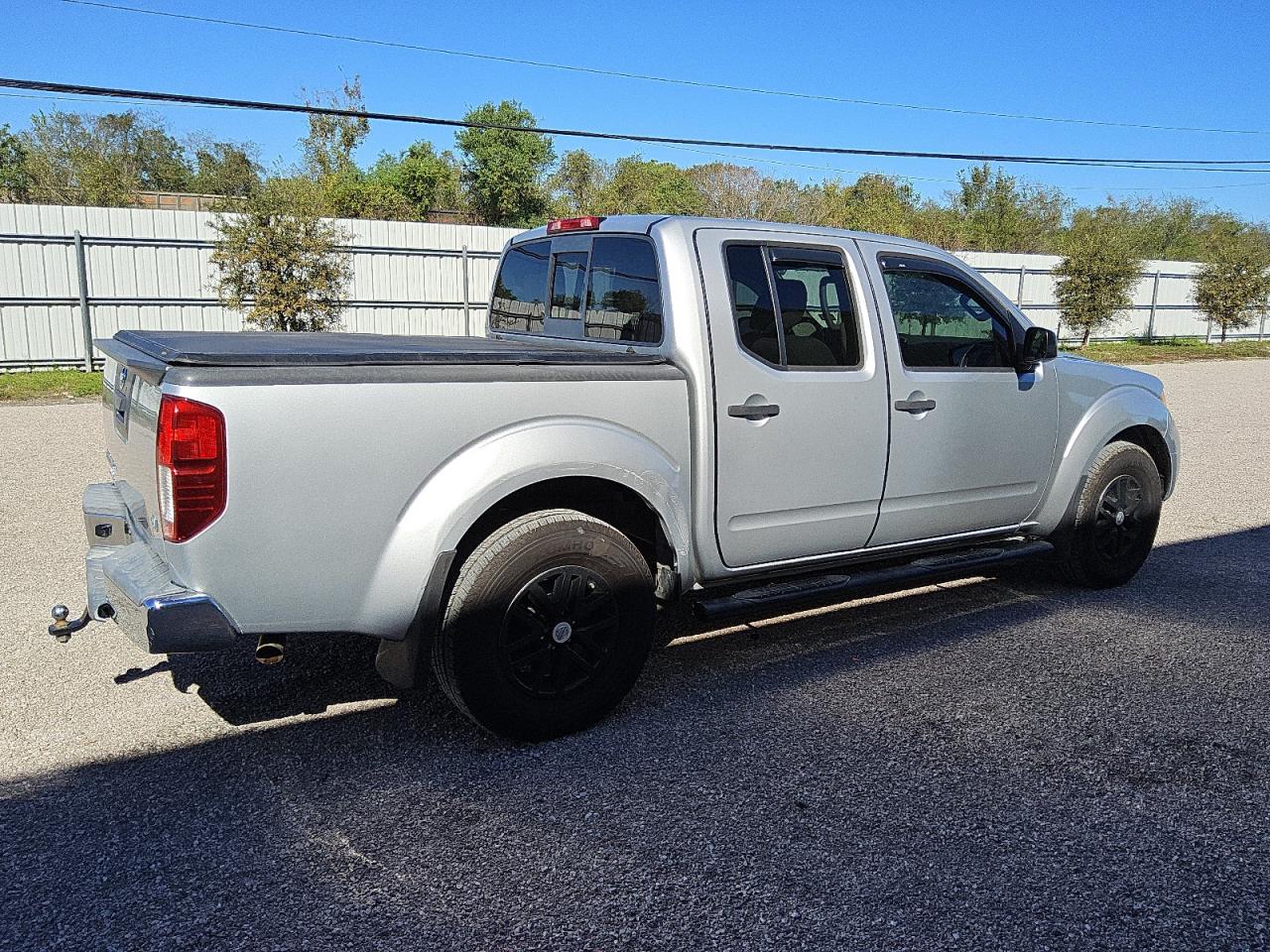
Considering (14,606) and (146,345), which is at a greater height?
(146,345)

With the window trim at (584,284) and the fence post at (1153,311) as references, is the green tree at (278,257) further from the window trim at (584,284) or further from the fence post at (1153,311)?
the fence post at (1153,311)

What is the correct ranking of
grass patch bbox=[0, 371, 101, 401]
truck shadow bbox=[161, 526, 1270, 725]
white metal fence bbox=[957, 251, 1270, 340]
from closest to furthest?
truck shadow bbox=[161, 526, 1270, 725], grass patch bbox=[0, 371, 101, 401], white metal fence bbox=[957, 251, 1270, 340]

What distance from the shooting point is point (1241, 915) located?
2627 mm

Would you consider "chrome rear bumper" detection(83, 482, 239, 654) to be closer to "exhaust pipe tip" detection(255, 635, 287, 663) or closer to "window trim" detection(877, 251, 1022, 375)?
"exhaust pipe tip" detection(255, 635, 287, 663)

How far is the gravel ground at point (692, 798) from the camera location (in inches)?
102

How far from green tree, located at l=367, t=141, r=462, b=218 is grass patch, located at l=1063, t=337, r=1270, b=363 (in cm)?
3525

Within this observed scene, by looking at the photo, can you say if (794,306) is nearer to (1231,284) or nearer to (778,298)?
(778,298)

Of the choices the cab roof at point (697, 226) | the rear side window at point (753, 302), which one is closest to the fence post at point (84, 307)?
the cab roof at point (697, 226)

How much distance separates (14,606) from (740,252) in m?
3.98

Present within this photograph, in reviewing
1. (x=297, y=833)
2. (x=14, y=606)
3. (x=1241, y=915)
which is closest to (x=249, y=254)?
(x=14, y=606)

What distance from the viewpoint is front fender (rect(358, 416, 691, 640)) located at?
325cm

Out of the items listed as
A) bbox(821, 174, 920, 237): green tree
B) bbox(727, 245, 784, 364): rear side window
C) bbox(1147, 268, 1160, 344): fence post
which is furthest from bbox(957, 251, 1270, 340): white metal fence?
bbox(727, 245, 784, 364): rear side window

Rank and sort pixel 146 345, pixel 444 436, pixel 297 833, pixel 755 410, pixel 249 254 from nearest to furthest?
pixel 297 833
pixel 444 436
pixel 146 345
pixel 755 410
pixel 249 254

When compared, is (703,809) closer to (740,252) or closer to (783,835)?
(783,835)
